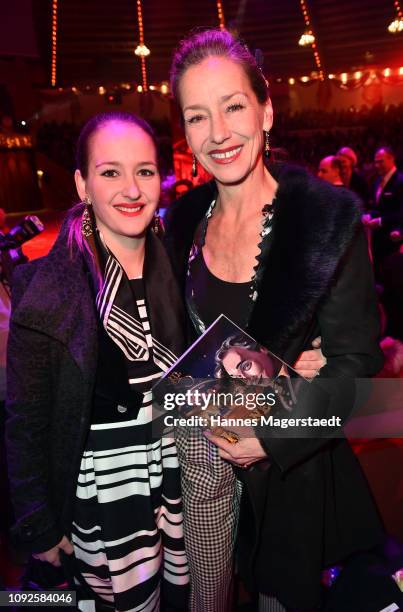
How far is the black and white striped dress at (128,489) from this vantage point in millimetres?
1238

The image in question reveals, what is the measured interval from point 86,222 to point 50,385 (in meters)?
0.48

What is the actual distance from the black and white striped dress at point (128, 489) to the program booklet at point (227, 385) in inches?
6.3

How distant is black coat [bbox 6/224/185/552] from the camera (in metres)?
1.15

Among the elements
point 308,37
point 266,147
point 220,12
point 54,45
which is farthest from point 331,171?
point 54,45

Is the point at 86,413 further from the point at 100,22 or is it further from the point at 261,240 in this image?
the point at 100,22

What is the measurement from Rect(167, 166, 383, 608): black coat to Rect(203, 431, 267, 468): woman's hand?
0.04 meters

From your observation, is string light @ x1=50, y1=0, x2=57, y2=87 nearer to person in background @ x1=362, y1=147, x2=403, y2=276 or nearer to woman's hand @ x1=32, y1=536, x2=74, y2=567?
person in background @ x1=362, y1=147, x2=403, y2=276

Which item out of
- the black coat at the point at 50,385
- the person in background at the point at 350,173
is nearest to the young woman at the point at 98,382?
the black coat at the point at 50,385

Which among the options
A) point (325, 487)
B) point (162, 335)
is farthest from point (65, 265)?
point (325, 487)

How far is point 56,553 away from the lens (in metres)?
1.30

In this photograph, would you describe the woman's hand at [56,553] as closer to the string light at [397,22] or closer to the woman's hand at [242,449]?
the woman's hand at [242,449]

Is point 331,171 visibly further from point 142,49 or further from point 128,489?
point 142,49

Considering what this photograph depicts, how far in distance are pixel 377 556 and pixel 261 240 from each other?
109 cm

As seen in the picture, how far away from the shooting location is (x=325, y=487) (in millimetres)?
1300
